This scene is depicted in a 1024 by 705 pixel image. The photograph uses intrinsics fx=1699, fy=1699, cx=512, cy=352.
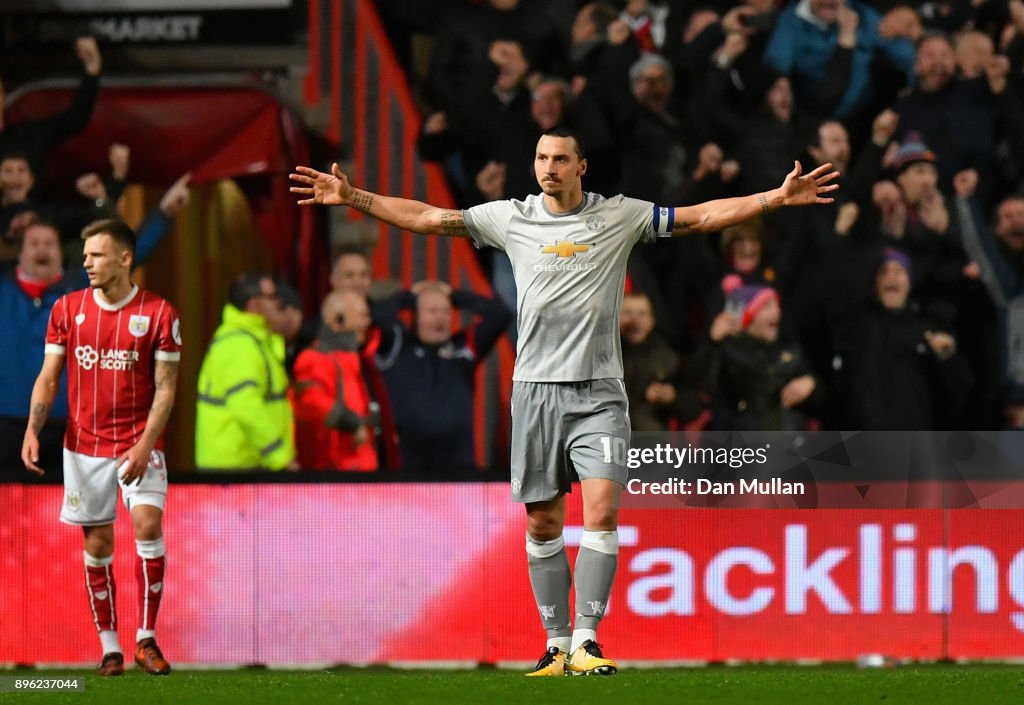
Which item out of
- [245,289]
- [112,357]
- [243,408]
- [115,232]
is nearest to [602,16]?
[245,289]

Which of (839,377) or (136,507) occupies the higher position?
(839,377)

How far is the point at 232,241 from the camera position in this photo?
32.8ft

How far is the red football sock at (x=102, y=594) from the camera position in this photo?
685 cm

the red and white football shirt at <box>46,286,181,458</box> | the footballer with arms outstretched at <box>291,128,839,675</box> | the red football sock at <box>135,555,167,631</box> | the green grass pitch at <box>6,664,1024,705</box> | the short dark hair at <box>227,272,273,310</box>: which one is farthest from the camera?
the short dark hair at <box>227,272,273,310</box>

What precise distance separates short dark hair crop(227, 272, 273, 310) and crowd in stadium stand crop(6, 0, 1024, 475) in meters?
0.02

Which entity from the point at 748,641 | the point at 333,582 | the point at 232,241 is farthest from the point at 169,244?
the point at 748,641

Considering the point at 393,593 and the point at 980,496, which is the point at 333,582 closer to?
the point at 393,593

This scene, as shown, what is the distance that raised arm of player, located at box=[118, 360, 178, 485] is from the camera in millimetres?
6496

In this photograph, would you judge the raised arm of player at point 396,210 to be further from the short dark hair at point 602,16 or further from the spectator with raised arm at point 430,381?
the short dark hair at point 602,16

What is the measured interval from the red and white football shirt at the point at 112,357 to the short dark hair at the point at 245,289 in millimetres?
2415

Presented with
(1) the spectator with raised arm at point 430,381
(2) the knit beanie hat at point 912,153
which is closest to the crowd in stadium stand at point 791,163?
(2) the knit beanie hat at point 912,153

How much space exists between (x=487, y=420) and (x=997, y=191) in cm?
319

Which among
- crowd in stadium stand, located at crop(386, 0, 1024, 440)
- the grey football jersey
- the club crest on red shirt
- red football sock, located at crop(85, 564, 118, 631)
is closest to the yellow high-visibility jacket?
crowd in stadium stand, located at crop(386, 0, 1024, 440)

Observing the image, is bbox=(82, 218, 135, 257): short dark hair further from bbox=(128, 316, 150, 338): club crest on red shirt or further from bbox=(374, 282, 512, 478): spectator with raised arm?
bbox=(374, 282, 512, 478): spectator with raised arm
